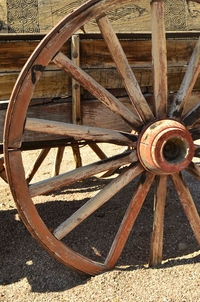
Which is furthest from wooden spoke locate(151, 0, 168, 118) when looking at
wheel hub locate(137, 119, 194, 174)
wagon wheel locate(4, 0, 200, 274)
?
wheel hub locate(137, 119, 194, 174)

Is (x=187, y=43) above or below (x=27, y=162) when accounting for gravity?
above

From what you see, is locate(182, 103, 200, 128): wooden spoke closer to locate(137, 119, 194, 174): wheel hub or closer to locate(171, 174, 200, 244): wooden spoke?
locate(137, 119, 194, 174): wheel hub

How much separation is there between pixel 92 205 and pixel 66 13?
5.39 ft

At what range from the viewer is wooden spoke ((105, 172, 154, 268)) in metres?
2.04

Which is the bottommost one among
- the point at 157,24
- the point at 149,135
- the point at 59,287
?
the point at 59,287

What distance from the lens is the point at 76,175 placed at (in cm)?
193

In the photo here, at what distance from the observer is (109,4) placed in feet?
5.77

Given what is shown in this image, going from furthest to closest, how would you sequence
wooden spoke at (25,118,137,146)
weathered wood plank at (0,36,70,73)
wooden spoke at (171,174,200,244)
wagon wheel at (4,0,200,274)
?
wooden spoke at (171,174,200,244) < weathered wood plank at (0,36,70,73) < wooden spoke at (25,118,137,146) < wagon wheel at (4,0,200,274)

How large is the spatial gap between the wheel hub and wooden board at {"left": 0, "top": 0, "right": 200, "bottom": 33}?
120 centimetres

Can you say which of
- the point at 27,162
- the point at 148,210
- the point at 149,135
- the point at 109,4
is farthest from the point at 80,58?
the point at 27,162

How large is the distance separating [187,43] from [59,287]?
1.81 metres

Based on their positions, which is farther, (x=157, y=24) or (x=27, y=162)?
(x=27, y=162)

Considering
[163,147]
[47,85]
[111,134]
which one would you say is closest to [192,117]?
[163,147]

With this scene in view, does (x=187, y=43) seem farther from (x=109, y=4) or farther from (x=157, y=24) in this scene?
(x=109, y=4)
